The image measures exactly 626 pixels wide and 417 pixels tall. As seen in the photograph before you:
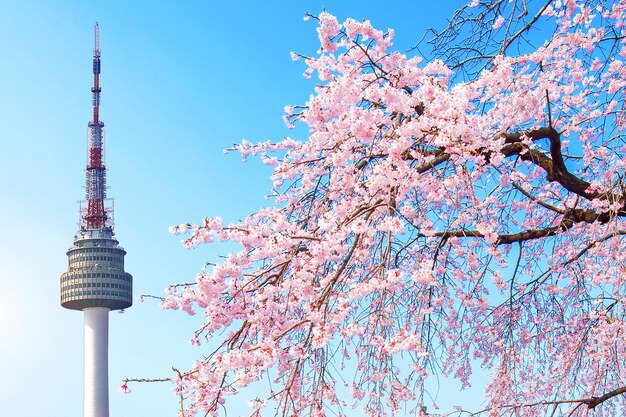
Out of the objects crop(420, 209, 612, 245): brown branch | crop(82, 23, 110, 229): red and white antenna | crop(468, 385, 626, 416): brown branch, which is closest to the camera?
crop(468, 385, 626, 416): brown branch

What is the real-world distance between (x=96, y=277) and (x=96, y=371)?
22.2 feet

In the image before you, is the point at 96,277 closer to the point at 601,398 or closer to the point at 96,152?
the point at 96,152

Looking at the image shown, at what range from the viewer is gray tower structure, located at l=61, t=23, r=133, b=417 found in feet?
189

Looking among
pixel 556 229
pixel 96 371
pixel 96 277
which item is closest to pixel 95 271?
pixel 96 277

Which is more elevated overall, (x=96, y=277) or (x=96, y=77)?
(x=96, y=77)

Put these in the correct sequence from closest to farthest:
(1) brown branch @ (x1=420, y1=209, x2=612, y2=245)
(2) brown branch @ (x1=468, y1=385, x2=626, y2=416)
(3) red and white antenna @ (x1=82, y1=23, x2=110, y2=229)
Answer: (2) brown branch @ (x1=468, y1=385, x2=626, y2=416)
(1) brown branch @ (x1=420, y1=209, x2=612, y2=245)
(3) red and white antenna @ (x1=82, y1=23, x2=110, y2=229)

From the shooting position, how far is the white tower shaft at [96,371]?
5894cm

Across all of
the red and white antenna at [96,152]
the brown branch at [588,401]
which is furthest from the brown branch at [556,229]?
the red and white antenna at [96,152]

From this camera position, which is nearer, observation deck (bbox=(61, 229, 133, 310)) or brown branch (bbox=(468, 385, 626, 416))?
brown branch (bbox=(468, 385, 626, 416))

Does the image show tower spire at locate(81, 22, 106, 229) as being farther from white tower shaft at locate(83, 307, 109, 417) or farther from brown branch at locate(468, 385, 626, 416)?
brown branch at locate(468, 385, 626, 416)

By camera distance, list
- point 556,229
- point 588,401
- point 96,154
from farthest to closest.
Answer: point 96,154
point 556,229
point 588,401

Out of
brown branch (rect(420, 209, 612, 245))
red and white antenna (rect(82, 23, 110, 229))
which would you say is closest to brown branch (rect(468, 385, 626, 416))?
brown branch (rect(420, 209, 612, 245))

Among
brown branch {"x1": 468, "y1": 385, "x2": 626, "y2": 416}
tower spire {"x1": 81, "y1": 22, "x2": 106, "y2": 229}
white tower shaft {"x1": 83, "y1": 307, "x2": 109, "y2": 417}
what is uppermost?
tower spire {"x1": 81, "y1": 22, "x2": 106, "y2": 229}

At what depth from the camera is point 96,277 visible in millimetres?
60281
